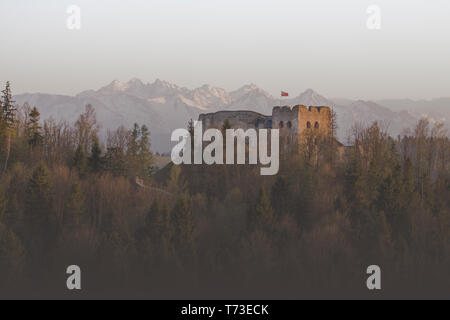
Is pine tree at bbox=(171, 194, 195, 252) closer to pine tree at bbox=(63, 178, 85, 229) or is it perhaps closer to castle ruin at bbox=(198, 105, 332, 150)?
pine tree at bbox=(63, 178, 85, 229)

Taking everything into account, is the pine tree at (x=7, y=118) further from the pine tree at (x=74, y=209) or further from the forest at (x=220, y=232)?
the pine tree at (x=74, y=209)

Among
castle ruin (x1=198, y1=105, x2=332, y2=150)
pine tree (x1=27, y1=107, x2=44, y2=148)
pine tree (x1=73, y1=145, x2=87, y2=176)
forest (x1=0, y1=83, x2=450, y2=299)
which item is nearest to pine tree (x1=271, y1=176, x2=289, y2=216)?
forest (x1=0, y1=83, x2=450, y2=299)

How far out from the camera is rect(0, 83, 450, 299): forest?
4262 centimetres

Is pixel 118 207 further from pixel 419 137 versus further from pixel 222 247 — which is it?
pixel 419 137

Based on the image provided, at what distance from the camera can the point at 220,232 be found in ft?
151

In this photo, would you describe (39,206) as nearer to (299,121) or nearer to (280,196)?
(280,196)

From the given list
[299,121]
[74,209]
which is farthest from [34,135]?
[299,121]

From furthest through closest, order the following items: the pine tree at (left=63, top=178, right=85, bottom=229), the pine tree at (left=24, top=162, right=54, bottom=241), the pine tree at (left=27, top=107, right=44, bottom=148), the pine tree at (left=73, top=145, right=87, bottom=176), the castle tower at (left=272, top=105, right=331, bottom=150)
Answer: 1. the castle tower at (left=272, top=105, right=331, bottom=150)
2. the pine tree at (left=27, top=107, right=44, bottom=148)
3. the pine tree at (left=73, top=145, right=87, bottom=176)
4. the pine tree at (left=63, top=178, right=85, bottom=229)
5. the pine tree at (left=24, top=162, right=54, bottom=241)

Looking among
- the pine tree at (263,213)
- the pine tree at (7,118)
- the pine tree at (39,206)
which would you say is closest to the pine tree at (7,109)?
the pine tree at (7,118)

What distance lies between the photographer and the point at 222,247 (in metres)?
44.6

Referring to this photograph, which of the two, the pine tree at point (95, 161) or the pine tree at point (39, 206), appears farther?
the pine tree at point (95, 161)

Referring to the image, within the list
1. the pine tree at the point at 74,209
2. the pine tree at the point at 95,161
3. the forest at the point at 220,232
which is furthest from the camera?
the pine tree at the point at 95,161

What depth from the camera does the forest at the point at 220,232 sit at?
140 feet
